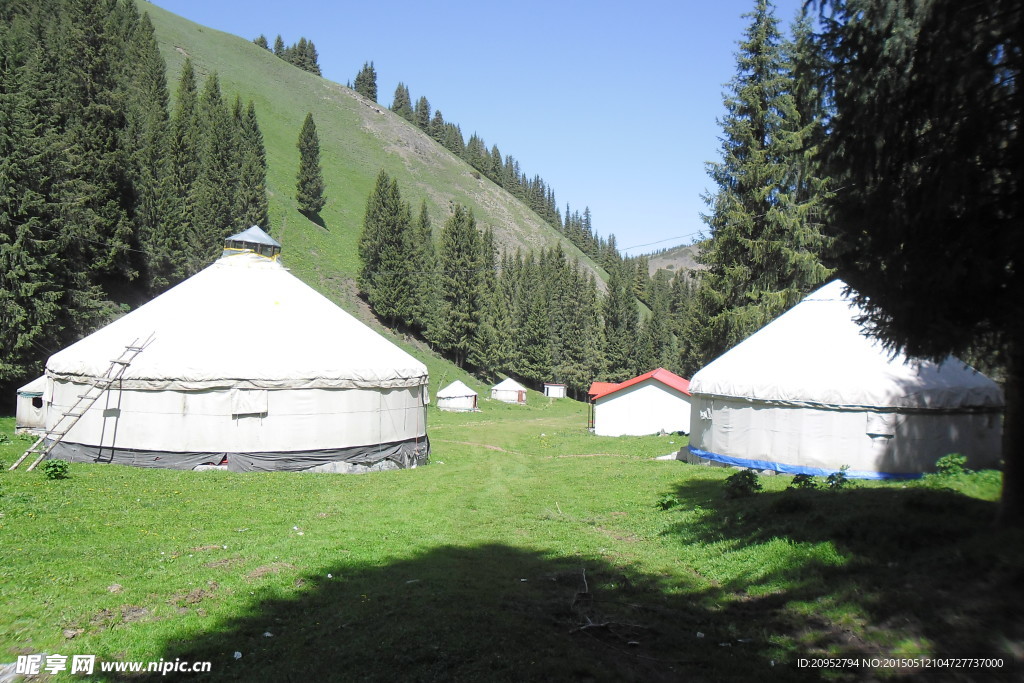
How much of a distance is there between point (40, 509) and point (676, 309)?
3898 inches

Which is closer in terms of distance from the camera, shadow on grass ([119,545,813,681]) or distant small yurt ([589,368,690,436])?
shadow on grass ([119,545,813,681])

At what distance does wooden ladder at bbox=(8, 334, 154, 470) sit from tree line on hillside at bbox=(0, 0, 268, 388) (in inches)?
421

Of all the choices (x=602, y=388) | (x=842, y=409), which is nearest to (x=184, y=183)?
(x=602, y=388)

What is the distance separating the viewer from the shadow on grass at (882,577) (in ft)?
14.1

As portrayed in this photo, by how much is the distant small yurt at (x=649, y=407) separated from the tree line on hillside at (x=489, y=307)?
29613mm

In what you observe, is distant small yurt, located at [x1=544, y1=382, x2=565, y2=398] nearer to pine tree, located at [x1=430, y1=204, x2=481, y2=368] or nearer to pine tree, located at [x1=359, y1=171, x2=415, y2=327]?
pine tree, located at [x1=430, y1=204, x2=481, y2=368]

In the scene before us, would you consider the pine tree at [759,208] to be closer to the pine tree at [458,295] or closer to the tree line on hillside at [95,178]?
the tree line on hillside at [95,178]

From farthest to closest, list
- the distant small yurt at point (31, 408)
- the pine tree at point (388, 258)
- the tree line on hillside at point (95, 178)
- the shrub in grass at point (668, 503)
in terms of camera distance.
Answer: the pine tree at point (388, 258) < the tree line on hillside at point (95, 178) < the distant small yurt at point (31, 408) < the shrub in grass at point (668, 503)

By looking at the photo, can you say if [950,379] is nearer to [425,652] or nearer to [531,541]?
[531,541]

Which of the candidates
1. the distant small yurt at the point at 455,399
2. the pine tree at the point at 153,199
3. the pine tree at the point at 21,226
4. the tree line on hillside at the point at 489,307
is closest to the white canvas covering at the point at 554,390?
the tree line on hillside at the point at 489,307

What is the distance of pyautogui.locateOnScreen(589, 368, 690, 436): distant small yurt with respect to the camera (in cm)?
2853

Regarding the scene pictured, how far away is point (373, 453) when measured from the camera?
15594 mm

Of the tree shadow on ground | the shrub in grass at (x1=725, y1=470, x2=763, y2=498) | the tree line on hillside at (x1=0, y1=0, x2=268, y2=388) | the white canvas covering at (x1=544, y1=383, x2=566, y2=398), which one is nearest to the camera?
the shrub in grass at (x1=725, y1=470, x2=763, y2=498)

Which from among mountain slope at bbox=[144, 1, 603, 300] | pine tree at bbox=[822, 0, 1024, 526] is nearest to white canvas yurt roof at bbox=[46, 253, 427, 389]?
pine tree at bbox=[822, 0, 1024, 526]
